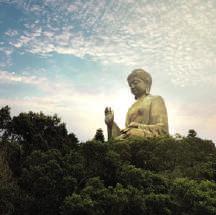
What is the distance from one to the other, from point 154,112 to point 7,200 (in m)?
13.5

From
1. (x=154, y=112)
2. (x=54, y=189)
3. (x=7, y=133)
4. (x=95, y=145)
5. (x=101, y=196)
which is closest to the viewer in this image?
(x=101, y=196)

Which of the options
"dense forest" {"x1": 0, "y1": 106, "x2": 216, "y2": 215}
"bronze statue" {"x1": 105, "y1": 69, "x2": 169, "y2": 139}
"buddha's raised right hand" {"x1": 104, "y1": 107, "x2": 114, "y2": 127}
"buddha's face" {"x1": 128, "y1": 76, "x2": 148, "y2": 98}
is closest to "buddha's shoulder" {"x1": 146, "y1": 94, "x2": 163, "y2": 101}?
"bronze statue" {"x1": 105, "y1": 69, "x2": 169, "y2": 139}

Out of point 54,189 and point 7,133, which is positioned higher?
point 7,133

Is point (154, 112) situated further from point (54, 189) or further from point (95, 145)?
point (54, 189)

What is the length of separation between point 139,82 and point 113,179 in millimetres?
12156

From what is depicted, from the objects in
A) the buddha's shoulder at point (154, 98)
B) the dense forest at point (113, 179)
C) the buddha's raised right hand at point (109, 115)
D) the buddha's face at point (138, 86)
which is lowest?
the dense forest at point (113, 179)

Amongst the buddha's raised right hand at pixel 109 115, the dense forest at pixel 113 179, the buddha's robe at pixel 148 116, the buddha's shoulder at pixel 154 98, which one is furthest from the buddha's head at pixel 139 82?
the dense forest at pixel 113 179

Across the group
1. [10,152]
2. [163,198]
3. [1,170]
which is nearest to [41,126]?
[10,152]

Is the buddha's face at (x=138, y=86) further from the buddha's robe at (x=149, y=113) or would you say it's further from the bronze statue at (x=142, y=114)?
the buddha's robe at (x=149, y=113)

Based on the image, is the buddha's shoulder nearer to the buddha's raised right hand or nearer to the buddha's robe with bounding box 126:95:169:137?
the buddha's robe with bounding box 126:95:169:137

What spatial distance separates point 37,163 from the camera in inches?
714

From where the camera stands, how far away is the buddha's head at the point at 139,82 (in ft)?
96.6

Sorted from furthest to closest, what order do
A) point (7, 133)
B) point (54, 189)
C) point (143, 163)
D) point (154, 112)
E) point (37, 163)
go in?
point (154, 112) < point (7, 133) < point (143, 163) < point (37, 163) < point (54, 189)

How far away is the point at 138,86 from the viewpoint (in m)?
29.4
